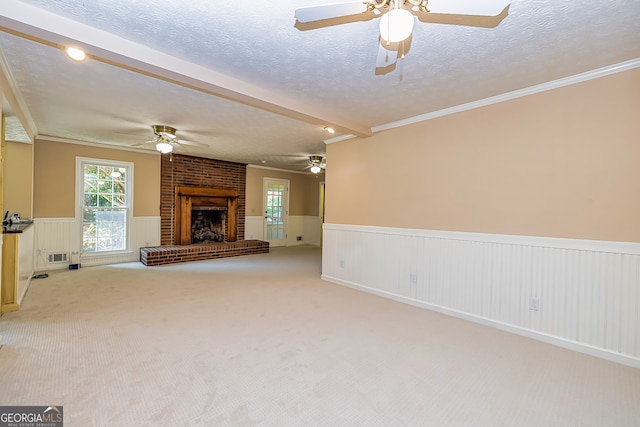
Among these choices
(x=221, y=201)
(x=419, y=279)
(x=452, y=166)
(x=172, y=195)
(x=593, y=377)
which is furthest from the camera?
(x=221, y=201)

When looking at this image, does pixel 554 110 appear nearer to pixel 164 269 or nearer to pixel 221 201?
pixel 164 269

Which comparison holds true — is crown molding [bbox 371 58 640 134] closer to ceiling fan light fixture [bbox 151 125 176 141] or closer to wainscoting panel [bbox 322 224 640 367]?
wainscoting panel [bbox 322 224 640 367]

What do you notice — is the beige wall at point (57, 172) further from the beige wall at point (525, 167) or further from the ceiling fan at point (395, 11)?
the ceiling fan at point (395, 11)

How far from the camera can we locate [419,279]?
3.52 meters

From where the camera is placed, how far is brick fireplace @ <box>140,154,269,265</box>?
6012mm

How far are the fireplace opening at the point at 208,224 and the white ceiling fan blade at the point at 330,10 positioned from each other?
606 centimetres

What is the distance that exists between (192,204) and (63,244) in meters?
2.34

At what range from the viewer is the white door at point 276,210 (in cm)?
823

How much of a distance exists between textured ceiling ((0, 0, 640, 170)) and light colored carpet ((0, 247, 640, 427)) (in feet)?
7.14

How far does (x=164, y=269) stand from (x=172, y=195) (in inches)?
74.0

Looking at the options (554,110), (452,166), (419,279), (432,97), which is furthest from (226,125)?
(554,110)

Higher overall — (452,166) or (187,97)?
(187,97)

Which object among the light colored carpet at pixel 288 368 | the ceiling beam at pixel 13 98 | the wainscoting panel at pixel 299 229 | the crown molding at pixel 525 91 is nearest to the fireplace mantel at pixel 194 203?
the wainscoting panel at pixel 299 229

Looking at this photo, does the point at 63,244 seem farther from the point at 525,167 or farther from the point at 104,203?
the point at 525,167
